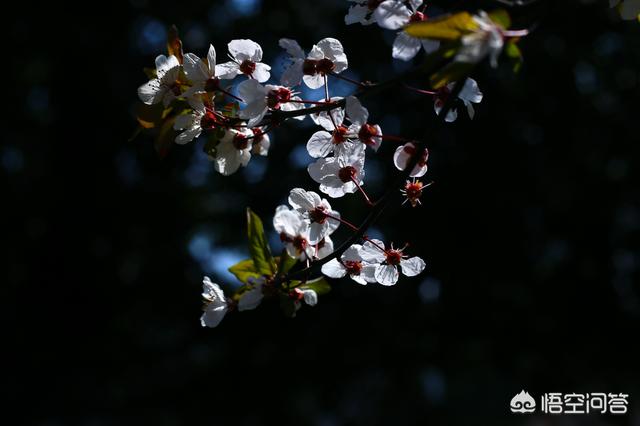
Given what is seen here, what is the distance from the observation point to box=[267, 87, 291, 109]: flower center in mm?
864

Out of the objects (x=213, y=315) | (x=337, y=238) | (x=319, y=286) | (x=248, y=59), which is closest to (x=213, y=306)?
(x=213, y=315)

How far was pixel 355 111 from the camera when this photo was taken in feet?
2.78

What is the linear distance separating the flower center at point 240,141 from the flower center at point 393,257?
246 millimetres

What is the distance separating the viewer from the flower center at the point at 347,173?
0.94 metres

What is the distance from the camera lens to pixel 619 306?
18.6 feet

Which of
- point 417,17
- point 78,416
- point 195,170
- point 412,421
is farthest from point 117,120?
point 417,17

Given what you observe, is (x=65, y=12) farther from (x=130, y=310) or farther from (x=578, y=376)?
(x=578, y=376)

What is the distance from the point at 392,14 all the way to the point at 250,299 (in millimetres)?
385

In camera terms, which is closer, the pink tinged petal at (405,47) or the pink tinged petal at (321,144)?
the pink tinged petal at (405,47)

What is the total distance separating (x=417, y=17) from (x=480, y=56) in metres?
0.24

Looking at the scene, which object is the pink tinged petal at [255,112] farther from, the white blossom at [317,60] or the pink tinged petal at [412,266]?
the pink tinged petal at [412,266]

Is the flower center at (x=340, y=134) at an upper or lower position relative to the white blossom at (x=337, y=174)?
upper

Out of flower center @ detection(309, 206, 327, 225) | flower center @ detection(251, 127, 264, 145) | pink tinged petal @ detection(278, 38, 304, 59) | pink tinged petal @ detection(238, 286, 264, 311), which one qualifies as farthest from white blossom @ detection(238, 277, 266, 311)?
pink tinged petal @ detection(278, 38, 304, 59)

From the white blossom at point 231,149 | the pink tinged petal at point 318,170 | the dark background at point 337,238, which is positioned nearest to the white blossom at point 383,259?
the pink tinged petal at point 318,170
